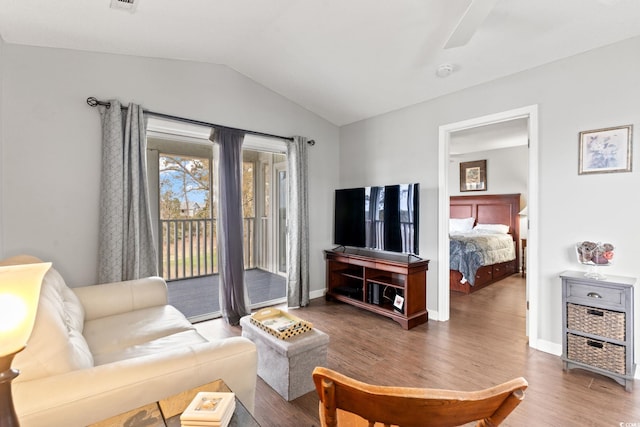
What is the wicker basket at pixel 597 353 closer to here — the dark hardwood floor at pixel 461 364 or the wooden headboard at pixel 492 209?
the dark hardwood floor at pixel 461 364

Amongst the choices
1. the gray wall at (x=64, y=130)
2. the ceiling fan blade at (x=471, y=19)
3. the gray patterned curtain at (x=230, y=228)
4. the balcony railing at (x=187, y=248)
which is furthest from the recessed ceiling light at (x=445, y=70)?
the balcony railing at (x=187, y=248)

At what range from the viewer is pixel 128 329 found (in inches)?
80.1

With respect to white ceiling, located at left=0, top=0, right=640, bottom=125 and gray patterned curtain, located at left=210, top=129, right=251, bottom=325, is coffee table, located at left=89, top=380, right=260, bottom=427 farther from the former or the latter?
white ceiling, located at left=0, top=0, right=640, bottom=125

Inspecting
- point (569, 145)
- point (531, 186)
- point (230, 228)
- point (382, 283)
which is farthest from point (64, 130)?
point (569, 145)

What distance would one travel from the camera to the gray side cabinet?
7.00ft

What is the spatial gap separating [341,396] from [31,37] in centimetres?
331

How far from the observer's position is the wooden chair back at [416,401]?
2.21ft

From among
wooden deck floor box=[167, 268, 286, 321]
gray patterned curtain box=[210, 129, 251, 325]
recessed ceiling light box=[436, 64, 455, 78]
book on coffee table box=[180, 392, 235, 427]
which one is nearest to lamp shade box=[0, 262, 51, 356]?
book on coffee table box=[180, 392, 235, 427]

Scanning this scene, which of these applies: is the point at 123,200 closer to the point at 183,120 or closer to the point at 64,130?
the point at 64,130

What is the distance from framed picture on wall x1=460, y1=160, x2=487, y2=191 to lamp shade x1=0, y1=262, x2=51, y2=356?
7.06m

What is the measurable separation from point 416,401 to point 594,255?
2531 millimetres

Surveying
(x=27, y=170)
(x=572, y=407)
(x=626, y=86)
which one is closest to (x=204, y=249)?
(x=27, y=170)

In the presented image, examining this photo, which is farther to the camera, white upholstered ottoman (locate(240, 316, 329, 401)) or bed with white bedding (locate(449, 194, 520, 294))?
bed with white bedding (locate(449, 194, 520, 294))

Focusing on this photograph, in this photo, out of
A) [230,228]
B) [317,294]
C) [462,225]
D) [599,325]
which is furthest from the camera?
[462,225]
